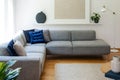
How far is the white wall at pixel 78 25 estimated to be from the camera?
21.1 feet

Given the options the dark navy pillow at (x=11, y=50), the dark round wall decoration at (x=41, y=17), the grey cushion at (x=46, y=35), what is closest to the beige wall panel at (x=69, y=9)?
the dark round wall decoration at (x=41, y=17)

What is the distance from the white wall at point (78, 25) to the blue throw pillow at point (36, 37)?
2.75 feet

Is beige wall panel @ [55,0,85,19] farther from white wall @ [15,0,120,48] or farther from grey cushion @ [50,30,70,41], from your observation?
grey cushion @ [50,30,70,41]

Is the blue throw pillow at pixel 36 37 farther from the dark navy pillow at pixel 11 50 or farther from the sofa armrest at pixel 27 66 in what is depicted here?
the sofa armrest at pixel 27 66

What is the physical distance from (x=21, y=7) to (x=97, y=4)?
2.44 m

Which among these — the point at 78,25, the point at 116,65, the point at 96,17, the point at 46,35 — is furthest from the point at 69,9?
the point at 116,65

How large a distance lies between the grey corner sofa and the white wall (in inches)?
20.5

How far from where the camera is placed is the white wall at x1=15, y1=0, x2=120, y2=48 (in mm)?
6422

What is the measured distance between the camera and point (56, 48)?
538cm

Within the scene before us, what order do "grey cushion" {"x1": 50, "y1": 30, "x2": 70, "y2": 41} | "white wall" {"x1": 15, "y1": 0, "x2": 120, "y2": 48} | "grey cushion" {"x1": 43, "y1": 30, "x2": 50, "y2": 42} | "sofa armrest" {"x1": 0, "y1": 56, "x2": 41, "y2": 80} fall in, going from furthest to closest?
"white wall" {"x1": 15, "y1": 0, "x2": 120, "y2": 48} < "grey cushion" {"x1": 50, "y1": 30, "x2": 70, "y2": 41} < "grey cushion" {"x1": 43, "y1": 30, "x2": 50, "y2": 42} < "sofa armrest" {"x1": 0, "y1": 56, "x2": 41, "y2": 80}

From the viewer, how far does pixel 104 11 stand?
245 inches

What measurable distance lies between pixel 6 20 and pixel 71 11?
2.09 metres

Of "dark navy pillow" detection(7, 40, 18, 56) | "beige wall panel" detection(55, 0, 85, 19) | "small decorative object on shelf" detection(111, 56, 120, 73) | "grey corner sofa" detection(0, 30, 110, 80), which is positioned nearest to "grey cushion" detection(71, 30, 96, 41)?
"grey corner sofa" detection(0, 30, 110, 80)

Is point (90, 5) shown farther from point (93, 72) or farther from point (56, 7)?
point (93, 72)
